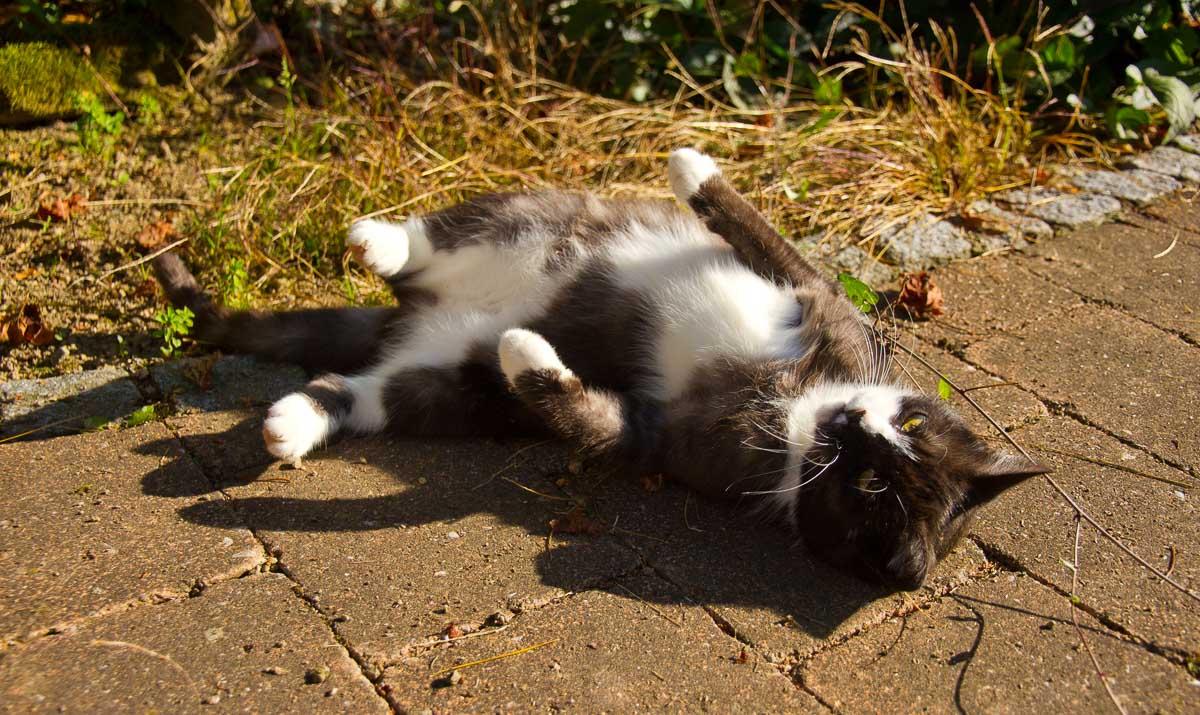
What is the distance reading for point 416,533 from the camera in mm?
2355

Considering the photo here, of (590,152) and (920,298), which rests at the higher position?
(590,152)

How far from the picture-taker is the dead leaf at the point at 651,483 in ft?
8.60

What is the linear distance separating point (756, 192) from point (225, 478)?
2.42m

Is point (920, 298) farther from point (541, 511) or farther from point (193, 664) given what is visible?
point (193, 664)

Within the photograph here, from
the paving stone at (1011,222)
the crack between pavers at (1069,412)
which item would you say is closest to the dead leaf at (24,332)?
the crack between pavers at (1069,412)

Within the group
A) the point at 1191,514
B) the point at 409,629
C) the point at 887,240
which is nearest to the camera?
the point at 409,629

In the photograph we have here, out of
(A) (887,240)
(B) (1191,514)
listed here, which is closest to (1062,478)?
A: (B) (1191,514)

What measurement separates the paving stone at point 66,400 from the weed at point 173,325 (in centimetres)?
16

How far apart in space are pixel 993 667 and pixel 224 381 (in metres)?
2.26

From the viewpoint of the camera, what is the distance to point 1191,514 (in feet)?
8.18

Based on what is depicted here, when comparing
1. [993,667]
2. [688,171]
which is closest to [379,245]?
[688,171]

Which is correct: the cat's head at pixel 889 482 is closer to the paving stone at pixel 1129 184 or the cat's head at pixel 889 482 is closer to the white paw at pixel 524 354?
the white paw at pixel 524 354

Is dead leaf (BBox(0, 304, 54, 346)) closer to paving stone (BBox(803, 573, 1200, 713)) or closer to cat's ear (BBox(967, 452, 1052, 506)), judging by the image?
paving stone (BBox(803, 573, 1200, 713))

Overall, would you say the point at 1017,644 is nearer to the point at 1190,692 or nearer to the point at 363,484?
the point at 1190,692
